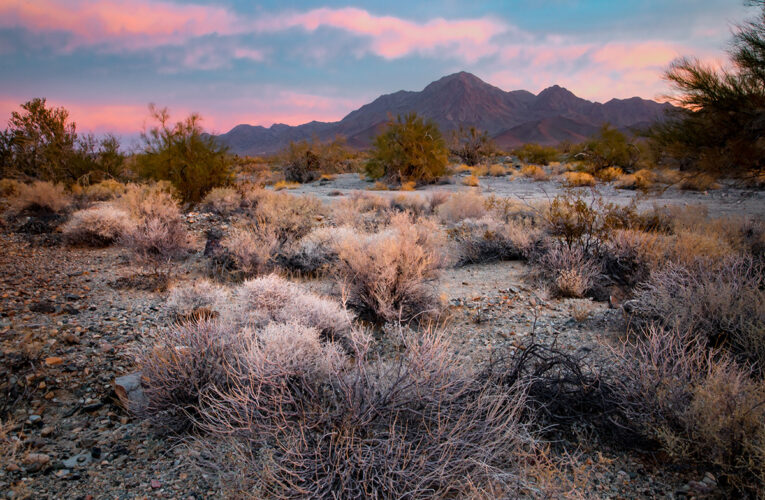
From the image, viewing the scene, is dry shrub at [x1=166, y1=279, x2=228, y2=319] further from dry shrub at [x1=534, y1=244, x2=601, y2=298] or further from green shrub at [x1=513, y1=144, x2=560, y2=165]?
green shrub at [x1=513, y1=144, x2=560, y2=165]

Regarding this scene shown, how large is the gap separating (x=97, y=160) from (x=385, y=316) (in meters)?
19.8

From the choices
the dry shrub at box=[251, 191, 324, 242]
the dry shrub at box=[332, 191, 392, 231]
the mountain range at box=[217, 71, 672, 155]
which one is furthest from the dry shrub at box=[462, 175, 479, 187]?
the mountain range at box=[217, 71, 672, 155]

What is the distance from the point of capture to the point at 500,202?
11.2m

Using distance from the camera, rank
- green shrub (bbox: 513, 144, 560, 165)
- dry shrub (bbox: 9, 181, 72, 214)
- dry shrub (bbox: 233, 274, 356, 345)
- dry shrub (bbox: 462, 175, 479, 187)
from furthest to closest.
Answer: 1. green shrub (bbox: 513, 144, 560, 165)
2. dry shrub (bbox: 462, 175, 479, 187)
3. dry shrub (bbox: 9, 181, 72, 214)
4. dry shrub (bbox: 233, 274, 356, 345)

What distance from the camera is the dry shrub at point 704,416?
7.60 feet

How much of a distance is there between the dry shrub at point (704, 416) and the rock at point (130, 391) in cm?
364

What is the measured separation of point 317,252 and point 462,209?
561 centimetres

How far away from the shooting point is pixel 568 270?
19.9 ft

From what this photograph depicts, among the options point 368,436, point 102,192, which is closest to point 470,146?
point 102,192

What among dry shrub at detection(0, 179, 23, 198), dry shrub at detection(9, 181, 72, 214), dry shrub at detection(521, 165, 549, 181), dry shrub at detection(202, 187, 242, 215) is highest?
dry shrub at detection(0, 179, 23, 198)

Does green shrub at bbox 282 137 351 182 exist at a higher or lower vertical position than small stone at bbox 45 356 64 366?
higher

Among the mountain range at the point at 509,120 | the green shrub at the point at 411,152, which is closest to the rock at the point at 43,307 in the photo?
the green shrub at the point at 411,152

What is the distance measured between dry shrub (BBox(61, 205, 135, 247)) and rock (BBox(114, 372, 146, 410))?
6476mm

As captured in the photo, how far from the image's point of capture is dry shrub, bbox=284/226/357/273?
282 inches
